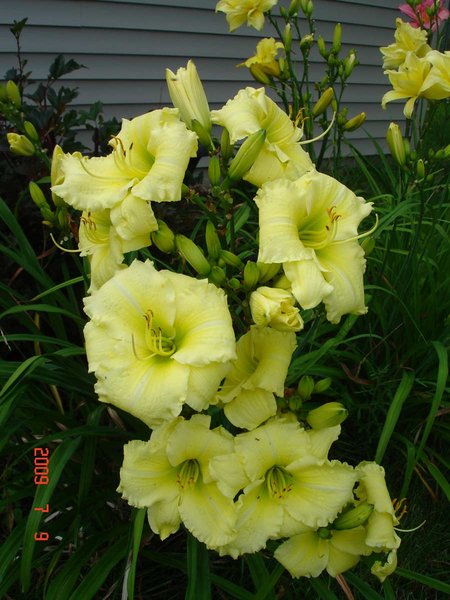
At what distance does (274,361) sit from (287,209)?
268mm

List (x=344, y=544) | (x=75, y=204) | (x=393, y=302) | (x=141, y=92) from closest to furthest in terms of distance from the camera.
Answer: (x=75, y=204) < (x=344, y=544) < (x=393, y=302) < (x=141, y=92)

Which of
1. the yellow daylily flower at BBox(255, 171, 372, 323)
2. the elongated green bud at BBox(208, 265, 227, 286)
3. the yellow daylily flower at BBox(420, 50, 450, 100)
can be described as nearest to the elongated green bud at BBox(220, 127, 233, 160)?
the yellow daylily flower at BBox(255, 171, 372, 323)

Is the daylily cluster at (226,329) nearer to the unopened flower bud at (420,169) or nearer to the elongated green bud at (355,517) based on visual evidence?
the elongated green bud at (355,517)

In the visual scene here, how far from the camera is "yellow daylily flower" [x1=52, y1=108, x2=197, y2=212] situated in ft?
3.39

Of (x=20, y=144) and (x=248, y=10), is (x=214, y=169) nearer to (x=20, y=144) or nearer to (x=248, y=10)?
(x=20, y=144)

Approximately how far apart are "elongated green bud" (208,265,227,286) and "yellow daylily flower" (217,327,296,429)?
0.11 m

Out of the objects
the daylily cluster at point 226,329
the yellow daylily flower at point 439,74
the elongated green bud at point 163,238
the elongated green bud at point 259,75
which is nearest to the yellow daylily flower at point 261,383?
the daylily cluster at point 226,329

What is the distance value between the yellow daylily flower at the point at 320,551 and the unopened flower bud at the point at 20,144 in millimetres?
1108

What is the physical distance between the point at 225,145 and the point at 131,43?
2.95 metres

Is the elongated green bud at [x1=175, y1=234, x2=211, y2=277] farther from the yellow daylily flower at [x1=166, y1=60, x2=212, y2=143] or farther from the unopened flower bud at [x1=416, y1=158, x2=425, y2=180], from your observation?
the unopened flower bud at [x1=416, y1=158, x2=425, y2=180]

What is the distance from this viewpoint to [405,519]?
74.9 inches

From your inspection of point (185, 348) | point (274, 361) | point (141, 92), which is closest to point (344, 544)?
point (274, 361)

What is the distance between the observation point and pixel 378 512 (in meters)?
1.15

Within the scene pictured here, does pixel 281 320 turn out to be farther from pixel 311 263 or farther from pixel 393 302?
pixel 393 302
